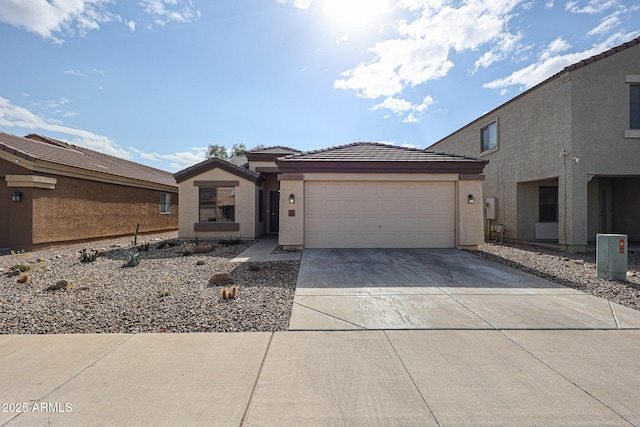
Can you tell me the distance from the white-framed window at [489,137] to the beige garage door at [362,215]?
655cm

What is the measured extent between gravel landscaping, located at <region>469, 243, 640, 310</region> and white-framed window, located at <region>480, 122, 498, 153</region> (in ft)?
17.3

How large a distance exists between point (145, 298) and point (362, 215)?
7.31 meters

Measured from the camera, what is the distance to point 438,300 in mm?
5516

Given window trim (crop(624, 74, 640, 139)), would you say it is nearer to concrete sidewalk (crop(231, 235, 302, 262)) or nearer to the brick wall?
concrete sidewalk (crop(231, 235, 302, 262))

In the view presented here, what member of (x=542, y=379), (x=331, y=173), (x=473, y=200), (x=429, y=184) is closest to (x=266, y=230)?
(x=331, y=173)

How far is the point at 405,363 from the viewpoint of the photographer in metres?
3.39

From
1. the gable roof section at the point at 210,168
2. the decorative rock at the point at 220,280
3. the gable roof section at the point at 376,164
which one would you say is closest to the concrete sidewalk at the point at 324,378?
the decorative rock at the point at 220,280

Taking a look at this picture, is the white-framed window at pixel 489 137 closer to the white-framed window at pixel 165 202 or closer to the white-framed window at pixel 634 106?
the white-framed window at pixel 634 106

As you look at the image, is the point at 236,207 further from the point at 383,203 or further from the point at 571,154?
the point at 571,154

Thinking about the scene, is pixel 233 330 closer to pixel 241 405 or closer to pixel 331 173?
pixel 241 405

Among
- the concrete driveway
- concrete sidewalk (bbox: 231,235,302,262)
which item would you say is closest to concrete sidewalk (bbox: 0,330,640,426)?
the concrete driveway

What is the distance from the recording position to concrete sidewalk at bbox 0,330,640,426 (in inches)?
101

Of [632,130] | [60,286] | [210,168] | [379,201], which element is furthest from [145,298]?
[632,130]

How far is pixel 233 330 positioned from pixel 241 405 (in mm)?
1599
